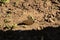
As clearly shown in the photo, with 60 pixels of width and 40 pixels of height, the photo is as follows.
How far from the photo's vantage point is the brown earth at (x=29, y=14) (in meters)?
8.35

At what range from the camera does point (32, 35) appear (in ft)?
25.1

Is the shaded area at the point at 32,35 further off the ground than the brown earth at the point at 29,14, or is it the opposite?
the brown earth at the point at 29,14

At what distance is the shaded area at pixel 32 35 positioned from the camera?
24.6ft

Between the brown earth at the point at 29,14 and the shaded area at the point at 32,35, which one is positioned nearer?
the shaded area at the point at 32,35

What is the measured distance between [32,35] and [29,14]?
157 centimetres

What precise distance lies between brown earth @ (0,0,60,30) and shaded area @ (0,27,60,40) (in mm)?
345

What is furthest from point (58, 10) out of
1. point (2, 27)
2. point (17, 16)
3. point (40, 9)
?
point (2, 27)

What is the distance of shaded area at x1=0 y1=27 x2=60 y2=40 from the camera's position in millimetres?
7508

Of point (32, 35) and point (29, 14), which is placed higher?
point (29, 14)

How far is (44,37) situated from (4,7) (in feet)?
8.30

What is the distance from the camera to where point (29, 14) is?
9.04m

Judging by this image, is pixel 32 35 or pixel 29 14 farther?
pixel 29 14

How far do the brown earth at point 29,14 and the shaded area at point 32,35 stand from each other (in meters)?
0.35

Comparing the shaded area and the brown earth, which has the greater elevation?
the brown earth
